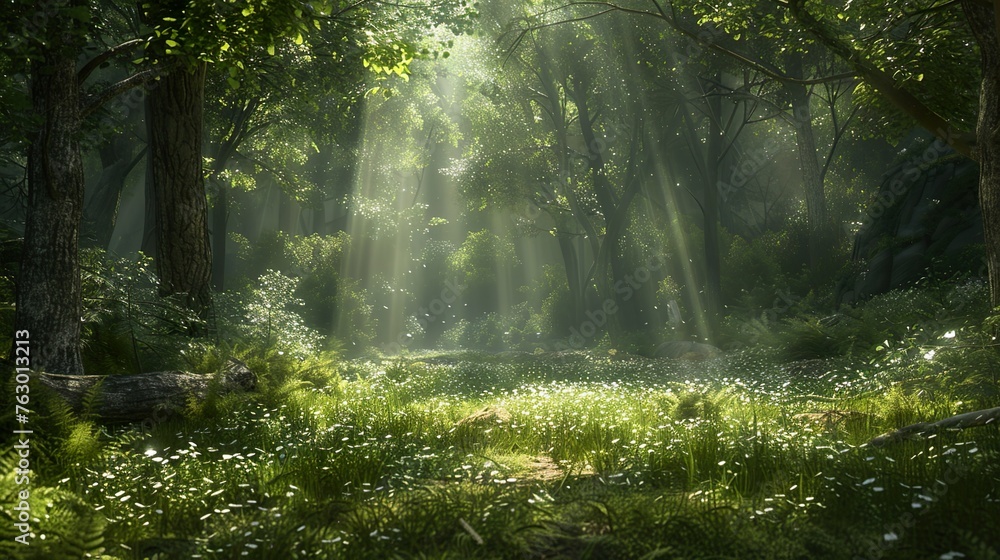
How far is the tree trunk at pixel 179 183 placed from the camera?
473 inches

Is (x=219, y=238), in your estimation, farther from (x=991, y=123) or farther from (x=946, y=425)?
(x=946, y=425)

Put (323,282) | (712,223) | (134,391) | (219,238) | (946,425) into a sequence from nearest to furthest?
(946,425)
(134,391)
(712,223)
(219,238)
(323,282)

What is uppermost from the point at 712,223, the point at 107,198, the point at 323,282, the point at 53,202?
the point at 107,198

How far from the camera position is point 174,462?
21.0ft

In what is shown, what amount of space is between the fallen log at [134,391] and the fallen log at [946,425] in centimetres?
686

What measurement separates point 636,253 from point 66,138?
3324 centimetres

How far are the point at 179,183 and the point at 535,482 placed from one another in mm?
9803

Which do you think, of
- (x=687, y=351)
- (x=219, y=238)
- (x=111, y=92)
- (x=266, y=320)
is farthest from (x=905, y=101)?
(x=219, y=238)

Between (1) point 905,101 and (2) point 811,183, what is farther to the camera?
(2) point 811,183

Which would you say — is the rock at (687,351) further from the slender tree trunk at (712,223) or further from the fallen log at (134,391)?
the fallen log at (134,391)

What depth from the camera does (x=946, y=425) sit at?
218 inches

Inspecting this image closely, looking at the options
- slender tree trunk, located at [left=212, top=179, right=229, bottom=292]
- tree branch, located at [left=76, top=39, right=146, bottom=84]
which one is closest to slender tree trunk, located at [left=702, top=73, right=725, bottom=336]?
slender tree trunk, located at [left=212, top=179, right=229, bottom=292]

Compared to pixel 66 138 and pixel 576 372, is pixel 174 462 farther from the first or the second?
pixel 576 372

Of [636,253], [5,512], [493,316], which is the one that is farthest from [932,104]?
[493,316]
